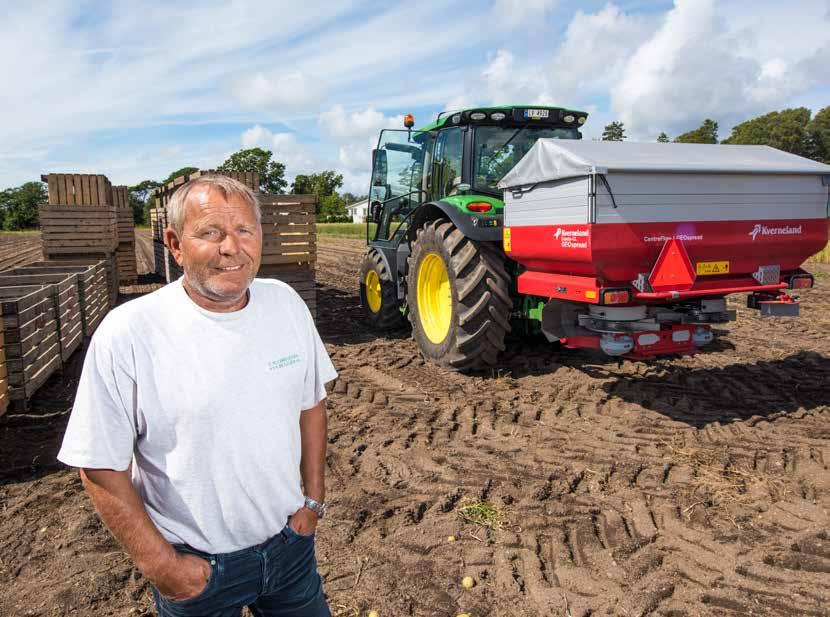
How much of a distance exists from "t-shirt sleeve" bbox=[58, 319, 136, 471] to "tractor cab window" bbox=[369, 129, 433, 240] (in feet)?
19.0

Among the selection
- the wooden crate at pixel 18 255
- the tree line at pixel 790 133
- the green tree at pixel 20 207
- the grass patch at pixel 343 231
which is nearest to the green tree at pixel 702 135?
the tree line at pixel 790 133

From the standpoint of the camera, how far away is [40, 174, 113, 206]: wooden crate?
1078cm

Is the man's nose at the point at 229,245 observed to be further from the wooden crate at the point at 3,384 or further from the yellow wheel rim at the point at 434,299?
the yellow wheel rim at the point at 434,299

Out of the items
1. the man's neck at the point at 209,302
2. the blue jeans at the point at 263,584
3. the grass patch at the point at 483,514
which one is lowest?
the grass patch at the point at 483,514

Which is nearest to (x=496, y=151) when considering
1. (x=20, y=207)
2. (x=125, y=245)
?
(x=125, y=245)

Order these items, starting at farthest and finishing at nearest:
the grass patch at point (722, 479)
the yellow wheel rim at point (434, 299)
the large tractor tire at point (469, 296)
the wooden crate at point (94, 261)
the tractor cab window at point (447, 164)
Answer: the wooden crate at point (94, 261), the yellow wheel rim at point (434, 299), the tractor cab window at point (447, 164), the large tractor tire at point (469, 296), the grass patch at point (722, 479)

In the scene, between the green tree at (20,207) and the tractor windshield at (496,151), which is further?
the green tree at (20,207)

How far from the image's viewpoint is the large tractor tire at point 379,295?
782cm

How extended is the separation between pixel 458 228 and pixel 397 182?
2.40 metres

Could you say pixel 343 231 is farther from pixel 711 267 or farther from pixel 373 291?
pixel 711 267

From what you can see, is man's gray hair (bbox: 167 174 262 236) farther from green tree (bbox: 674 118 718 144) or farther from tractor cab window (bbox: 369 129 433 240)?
green tree (bbox: 674 118 718 144)

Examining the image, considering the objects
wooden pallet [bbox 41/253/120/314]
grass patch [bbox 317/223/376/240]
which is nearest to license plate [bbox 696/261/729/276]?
wooden pallet [bbox 41/253/120/314]

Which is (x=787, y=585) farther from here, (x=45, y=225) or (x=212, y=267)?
(x=45, y=225)

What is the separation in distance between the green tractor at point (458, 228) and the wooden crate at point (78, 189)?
6.08 m
